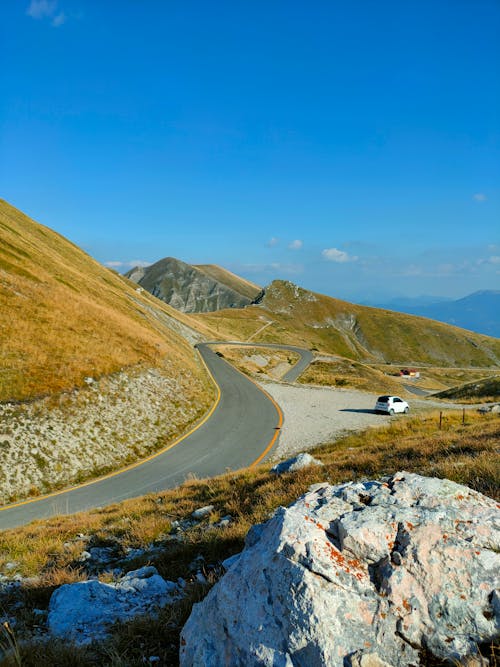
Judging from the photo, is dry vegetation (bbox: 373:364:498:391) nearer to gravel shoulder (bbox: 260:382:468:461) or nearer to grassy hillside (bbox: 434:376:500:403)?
grassy hillside (bbox: 434:376:500:403)

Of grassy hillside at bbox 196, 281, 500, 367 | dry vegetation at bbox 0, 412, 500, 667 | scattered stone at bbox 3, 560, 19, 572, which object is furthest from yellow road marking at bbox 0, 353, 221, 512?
grassy hillside at bbox 196, 281, 500, 367

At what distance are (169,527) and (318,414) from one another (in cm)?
2869

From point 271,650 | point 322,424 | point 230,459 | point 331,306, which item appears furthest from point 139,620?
point 331,306

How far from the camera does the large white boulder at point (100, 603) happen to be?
5176mm

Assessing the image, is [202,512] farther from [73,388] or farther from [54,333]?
[54,333]

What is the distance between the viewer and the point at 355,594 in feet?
12.0

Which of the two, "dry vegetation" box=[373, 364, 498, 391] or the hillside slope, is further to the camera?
"dry vegetation" box=[373, 364, 498, 391]

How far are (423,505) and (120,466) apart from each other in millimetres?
23932

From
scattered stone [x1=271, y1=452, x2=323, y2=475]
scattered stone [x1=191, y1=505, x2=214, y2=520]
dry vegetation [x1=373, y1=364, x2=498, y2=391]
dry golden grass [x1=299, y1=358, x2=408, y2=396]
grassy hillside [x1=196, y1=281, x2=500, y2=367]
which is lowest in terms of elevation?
scattered stone [x1=191, y1=505, x2=214, y2=520]

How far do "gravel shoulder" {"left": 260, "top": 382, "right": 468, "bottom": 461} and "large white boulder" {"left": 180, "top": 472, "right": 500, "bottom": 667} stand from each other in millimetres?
21120

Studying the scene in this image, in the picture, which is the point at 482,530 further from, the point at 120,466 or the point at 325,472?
the point at 120,466

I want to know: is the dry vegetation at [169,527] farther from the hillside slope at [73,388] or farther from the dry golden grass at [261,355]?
the dry golden grass at [261,355]

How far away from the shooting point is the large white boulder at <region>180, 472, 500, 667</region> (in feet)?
11.1

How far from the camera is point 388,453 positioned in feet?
42.0
